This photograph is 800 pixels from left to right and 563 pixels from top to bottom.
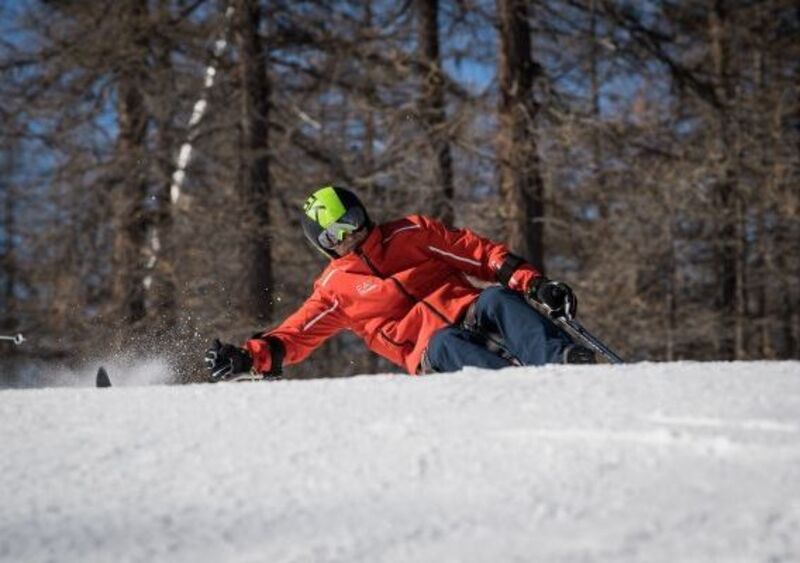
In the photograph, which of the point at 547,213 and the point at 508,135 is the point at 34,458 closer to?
the point at 508,135

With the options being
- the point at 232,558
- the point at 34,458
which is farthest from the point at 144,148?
the point at 232,558

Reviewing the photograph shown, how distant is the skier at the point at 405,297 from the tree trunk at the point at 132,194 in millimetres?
7241

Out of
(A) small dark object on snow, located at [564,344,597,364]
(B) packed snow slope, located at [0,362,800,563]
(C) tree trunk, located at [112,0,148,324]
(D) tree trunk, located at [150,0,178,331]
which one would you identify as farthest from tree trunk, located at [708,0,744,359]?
(B) packed snow slope, located at [0,362,800,563]

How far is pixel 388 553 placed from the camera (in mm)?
1748

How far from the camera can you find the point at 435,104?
10914 millimetres

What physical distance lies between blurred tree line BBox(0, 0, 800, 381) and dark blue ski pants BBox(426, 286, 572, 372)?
216 inches

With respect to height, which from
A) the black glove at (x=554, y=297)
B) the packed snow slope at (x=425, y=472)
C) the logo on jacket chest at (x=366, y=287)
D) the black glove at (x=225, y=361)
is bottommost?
the packed snow slope at (x=425, y=472)

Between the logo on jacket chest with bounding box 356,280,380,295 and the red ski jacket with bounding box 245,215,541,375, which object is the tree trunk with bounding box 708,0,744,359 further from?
the logo on jacket chest with bounding box 356,280,380,295

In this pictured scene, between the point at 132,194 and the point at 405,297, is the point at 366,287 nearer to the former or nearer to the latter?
the point at 405,297

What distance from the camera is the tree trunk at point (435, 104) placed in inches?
419

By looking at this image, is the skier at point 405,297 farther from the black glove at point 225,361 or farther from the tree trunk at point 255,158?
the tree trunk at point 255,158

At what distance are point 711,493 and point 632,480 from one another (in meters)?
0.17

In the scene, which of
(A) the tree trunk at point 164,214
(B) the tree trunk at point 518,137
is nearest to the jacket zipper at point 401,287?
(B) the tree trunk at point 518,137

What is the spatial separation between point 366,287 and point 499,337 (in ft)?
2.55
